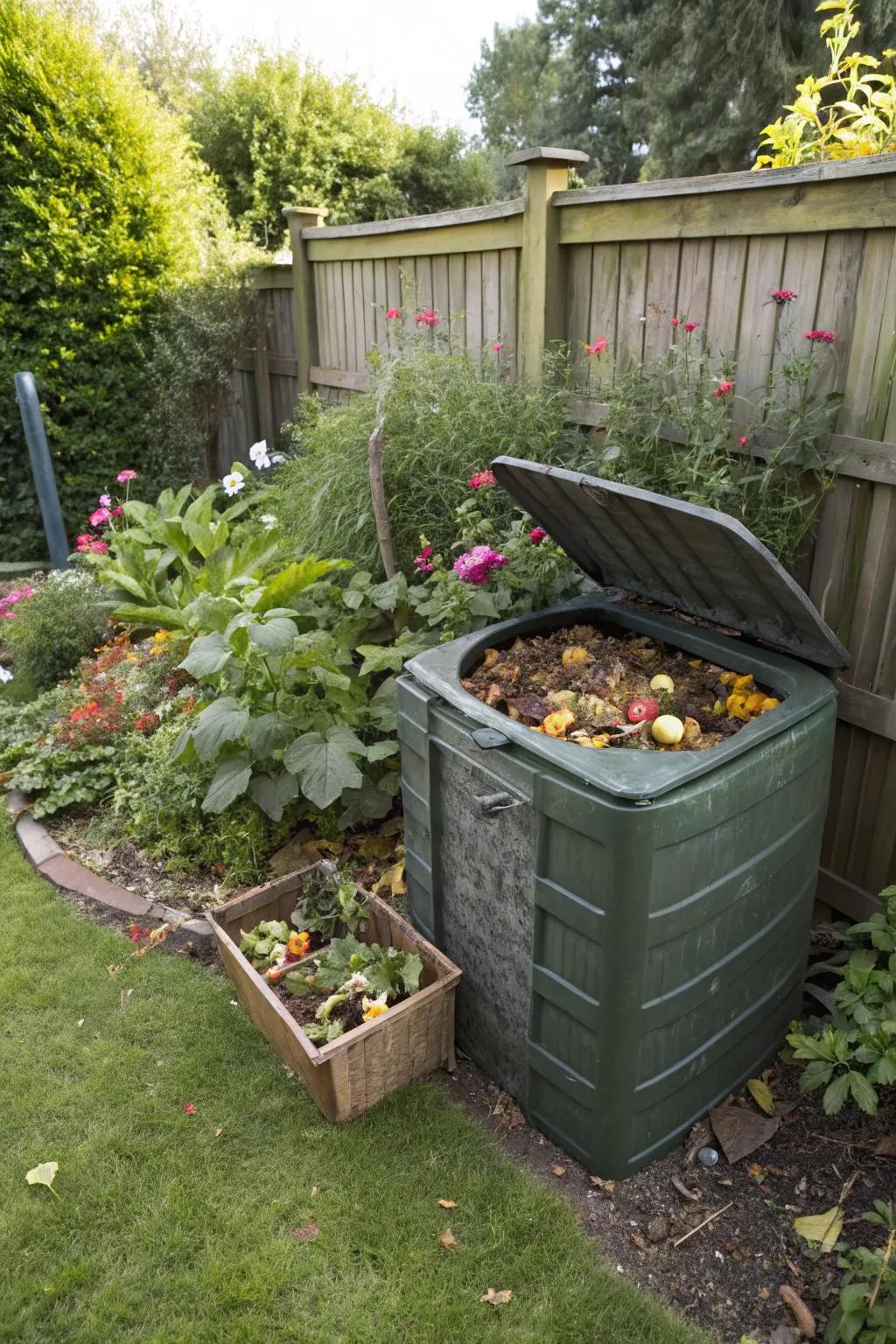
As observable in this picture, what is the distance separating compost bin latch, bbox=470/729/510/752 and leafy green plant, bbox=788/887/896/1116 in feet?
3.30

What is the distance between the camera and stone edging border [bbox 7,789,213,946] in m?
3.03

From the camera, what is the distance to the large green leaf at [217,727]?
2.73 m

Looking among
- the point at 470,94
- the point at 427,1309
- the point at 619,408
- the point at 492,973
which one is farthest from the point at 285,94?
the point at 470,94

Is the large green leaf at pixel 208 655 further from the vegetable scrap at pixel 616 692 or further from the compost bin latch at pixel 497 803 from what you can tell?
the compost bin latch at pixel 497 803

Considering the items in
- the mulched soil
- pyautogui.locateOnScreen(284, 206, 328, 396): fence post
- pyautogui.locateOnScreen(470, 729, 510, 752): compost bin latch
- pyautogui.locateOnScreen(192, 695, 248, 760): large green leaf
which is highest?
pyautogui.locateOnScreen(284, 206, 328, 396): fence post

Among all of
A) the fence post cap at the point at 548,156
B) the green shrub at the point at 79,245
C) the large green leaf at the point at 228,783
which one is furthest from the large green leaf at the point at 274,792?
the green shrub at the point at 79,245

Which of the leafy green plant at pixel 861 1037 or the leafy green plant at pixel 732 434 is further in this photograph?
the leafy green plant at pixel 732 434

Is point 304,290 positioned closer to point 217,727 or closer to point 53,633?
point 53,633

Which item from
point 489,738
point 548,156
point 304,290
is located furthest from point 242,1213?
point 304,290

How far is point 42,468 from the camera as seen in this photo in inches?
232

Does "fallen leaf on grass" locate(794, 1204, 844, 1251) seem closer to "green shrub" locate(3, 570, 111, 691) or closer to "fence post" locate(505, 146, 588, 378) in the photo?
"fence post" locate(505, 146, 588, 378)

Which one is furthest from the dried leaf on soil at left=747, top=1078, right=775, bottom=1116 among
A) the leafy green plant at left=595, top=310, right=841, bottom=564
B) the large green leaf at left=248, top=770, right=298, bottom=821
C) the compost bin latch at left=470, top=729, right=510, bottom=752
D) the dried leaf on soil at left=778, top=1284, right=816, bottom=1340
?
the large green leaf at left=248, top=770, right=298, bottom=821

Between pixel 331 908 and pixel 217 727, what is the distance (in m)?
0.64

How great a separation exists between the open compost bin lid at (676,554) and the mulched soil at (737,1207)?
118 centimetres
